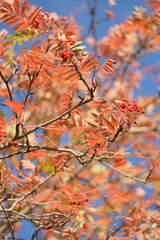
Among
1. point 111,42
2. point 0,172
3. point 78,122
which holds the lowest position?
point 0,172

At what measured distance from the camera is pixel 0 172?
2186 millimetres

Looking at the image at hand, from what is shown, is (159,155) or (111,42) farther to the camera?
(111,42)

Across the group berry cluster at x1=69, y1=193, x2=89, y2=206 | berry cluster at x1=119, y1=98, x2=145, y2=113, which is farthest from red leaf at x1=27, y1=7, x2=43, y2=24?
berry cluster at x1=69, y1=193, x2=89, y2=206

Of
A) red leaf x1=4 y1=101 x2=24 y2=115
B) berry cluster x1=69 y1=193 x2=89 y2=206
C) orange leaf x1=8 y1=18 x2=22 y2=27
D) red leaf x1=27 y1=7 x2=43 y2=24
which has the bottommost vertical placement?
berry cluster x1=69 y1=193 x2=89 y2=206

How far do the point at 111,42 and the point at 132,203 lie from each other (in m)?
3.55

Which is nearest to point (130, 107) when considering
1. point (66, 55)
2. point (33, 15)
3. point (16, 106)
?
point (66, 55)

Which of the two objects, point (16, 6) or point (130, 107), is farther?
point (130, 107)

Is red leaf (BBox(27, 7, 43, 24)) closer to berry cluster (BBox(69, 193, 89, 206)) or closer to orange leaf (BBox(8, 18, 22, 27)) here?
orange leaf (BBox(8, 18, 22, 27))

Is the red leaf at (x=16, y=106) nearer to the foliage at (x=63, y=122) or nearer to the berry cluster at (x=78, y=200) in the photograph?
the foliage at (x=63, y=122)

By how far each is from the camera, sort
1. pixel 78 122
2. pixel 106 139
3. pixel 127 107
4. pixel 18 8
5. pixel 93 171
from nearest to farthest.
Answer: pixel 18 8 < pixel 127 107 < pixel 106 139 < pixel 78 122 < pixel 93 171

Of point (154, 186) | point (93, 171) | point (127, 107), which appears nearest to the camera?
point (127, 107)

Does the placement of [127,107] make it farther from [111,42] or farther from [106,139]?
[111,42]

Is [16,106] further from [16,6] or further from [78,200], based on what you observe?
[78,200]

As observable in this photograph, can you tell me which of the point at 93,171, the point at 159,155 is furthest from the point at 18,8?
the point at 93,171
